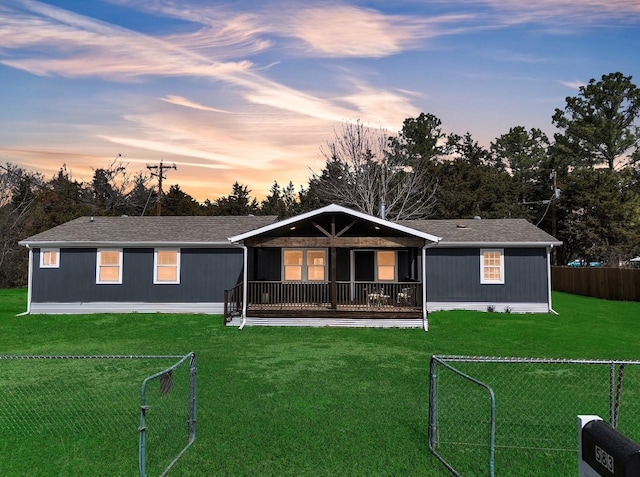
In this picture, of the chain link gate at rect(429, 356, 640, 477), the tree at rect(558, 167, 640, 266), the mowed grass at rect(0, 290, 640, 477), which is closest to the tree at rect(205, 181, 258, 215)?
the tree at rect(558, 167, 640, 266)

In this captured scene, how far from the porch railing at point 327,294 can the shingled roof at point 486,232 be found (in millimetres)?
3270

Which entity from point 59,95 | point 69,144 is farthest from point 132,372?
point 69,144

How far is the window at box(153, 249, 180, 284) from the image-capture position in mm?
18781

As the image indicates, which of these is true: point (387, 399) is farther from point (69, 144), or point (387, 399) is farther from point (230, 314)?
point (69, 144)

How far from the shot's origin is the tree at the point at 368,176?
3534 centimetres

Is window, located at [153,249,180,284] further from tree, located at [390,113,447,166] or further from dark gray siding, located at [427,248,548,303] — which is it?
tree, located at [390,113,447,166]

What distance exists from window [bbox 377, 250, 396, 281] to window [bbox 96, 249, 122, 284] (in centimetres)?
1085

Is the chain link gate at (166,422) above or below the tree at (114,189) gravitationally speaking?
below

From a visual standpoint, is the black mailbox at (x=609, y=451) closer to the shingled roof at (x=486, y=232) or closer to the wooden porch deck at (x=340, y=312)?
the wooden porch deck at (x=340, y=312)

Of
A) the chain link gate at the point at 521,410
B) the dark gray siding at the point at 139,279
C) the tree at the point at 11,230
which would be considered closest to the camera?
the chain link gate at the point at 521,410

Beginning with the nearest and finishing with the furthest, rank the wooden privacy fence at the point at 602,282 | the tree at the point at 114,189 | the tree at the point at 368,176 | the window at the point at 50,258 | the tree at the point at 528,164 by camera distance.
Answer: the window at the point at 50,258 → the wooden privacy fence at the point at 602,282 → the tree at the point at 368,176 → the tree at the point at 528,164 → the tree at the point at 114,189

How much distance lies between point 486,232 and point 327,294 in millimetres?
7664

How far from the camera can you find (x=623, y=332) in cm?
1431

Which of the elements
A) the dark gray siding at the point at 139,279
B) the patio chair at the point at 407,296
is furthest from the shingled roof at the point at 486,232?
the dark gray siding at the point at 139,279
